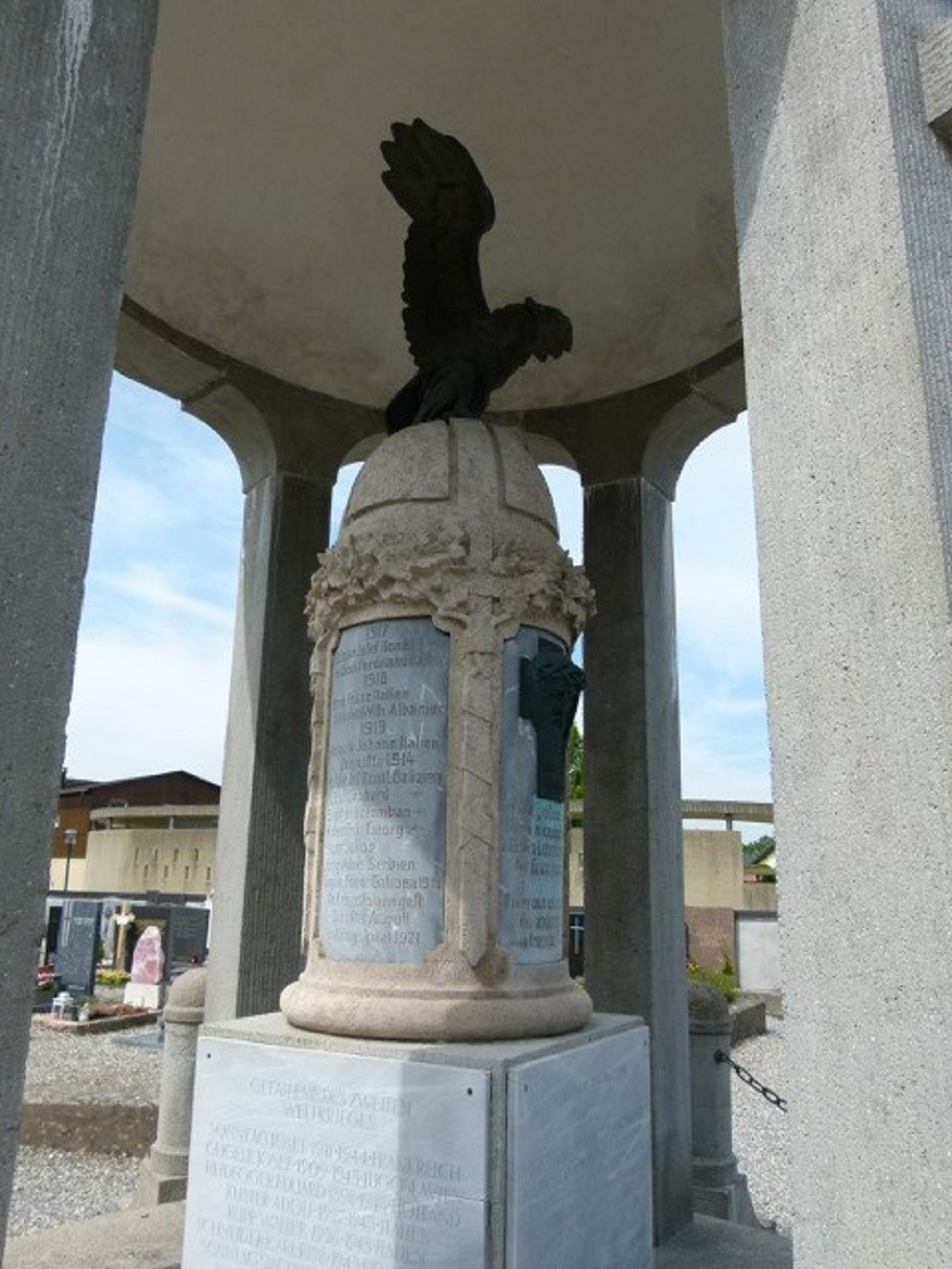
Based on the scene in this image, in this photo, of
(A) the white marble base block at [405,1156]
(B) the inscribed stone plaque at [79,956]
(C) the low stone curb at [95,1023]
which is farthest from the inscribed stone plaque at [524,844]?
(B) the inscribed stone plaque at [79,956]

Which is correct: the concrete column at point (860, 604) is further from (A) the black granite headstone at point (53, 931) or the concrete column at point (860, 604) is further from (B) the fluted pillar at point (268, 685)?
(A) the black granite headstone at point (53, 931)

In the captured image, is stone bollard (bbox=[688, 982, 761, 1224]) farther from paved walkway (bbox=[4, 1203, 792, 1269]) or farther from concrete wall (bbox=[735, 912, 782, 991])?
concrete wall (bbox=[735, 912, 782, 991])

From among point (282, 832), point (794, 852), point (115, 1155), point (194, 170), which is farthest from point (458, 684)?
point (115, 1155)

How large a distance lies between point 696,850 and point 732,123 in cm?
2047

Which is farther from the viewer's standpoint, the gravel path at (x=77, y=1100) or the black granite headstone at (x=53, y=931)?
the black granite headstone at (x=53, y=931)

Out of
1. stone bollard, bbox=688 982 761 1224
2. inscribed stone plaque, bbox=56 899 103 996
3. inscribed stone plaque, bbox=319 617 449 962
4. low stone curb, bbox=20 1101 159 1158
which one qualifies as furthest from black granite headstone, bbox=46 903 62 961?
inscribed stone plaque, bbox=319 617 449 962

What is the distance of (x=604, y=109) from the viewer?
6.66 meters

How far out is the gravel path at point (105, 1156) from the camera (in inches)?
285

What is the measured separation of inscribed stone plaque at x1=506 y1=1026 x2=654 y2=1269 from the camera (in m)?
3.18

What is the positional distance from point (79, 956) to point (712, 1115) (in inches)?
505

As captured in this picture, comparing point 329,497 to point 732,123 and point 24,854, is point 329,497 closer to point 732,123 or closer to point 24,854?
point 732,123

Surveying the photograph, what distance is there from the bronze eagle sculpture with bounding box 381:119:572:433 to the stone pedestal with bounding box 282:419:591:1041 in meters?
0.63

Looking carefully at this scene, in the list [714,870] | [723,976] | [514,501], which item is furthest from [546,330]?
[714,870]

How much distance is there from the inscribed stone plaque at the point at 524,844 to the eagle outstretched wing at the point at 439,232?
1.89 meters
